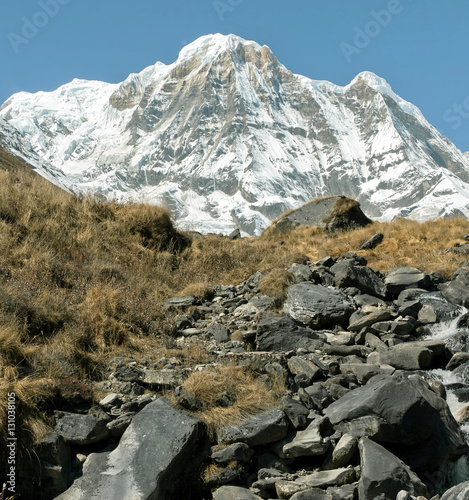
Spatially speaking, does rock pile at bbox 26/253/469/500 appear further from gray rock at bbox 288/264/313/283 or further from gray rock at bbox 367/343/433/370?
gray rock at bbox 288/264/313/283

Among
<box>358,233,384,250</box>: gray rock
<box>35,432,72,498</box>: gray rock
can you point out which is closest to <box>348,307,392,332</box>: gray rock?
<box>35,432,72,498</box>: gray rock

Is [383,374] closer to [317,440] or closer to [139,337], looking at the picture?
[317,440]

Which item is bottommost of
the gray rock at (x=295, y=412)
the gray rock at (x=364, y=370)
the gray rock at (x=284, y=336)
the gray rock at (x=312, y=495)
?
the gray rock at (x=312, y=495)

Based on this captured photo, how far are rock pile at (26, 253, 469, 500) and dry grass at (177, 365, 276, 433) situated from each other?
3.6 inches

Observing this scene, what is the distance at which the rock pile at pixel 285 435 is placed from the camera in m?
4.39

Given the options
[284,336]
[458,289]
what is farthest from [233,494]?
[458,289]

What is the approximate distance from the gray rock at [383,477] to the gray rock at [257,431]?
864 mm

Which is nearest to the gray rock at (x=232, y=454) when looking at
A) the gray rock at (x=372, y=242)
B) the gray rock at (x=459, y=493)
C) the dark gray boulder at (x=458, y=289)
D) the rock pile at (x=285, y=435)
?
the rock pile at (x=285, y=435)

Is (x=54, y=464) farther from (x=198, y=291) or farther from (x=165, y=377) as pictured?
(x=198, y=291)

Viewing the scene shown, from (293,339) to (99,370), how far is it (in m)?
2.97

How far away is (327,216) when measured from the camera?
1861 cm

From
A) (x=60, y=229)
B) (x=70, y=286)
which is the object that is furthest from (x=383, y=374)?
(x=60, y=229)

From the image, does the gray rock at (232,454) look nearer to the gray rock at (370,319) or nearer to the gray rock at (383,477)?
the gray rock at (383,477)

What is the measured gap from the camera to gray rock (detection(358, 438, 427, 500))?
4.24m
